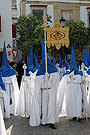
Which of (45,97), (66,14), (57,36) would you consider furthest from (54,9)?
(45,97)

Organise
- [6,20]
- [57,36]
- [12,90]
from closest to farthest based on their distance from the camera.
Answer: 1. [57,36]
2. [12,90]
3. [6,20]

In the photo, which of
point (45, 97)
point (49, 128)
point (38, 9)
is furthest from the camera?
point (38, 9)

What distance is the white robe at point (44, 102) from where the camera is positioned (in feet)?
18.4

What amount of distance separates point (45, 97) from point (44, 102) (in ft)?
0.46

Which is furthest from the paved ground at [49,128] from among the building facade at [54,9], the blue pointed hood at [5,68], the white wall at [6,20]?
the building facade at [54,9]

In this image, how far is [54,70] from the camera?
223 inches

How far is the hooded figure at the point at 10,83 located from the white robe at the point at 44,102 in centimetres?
144

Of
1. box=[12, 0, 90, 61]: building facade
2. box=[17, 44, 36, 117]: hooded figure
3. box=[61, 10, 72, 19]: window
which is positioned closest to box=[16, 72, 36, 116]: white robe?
box=[17, 44, 36, 117]: hooded figure

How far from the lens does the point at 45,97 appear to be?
18.7ft

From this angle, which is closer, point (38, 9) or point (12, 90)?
point (12, 90)

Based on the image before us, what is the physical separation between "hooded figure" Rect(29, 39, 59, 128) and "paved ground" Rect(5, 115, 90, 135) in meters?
0.22

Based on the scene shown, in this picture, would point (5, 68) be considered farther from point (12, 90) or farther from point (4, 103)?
point (4, 103)

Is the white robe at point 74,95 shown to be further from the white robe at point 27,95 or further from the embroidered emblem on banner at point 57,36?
the white robe at point 27,95

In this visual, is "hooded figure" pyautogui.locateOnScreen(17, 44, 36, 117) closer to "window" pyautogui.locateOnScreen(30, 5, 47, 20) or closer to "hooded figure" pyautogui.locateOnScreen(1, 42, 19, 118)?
"hooded figure" pyautogui.locateOnScreen(1, 42, 19, 118)
